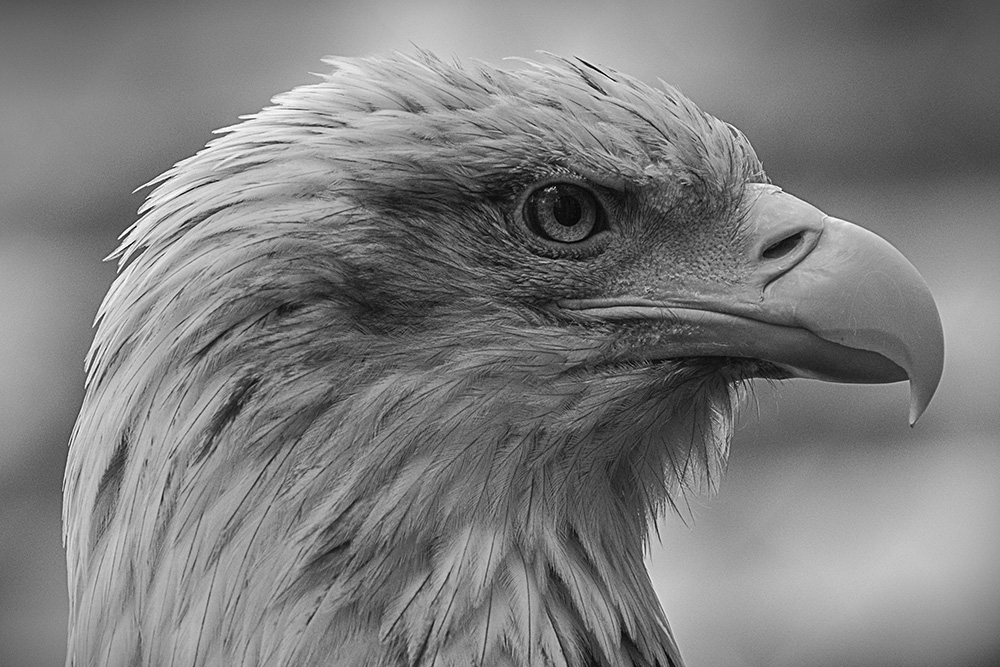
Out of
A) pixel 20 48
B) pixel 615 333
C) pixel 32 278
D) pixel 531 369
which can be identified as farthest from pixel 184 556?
pixel 20 48

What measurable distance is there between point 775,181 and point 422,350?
2.32 m

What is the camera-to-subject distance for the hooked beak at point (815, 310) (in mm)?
1407

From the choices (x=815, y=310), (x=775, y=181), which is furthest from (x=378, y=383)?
(x=775, y=181)

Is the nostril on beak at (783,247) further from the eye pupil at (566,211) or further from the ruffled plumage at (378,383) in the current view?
the eye pupil at (566,211)

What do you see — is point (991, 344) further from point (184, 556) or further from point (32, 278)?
point (184, 556)

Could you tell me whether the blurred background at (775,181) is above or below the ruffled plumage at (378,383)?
above

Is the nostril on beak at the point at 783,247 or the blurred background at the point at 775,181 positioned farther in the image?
the blurred background at the point at 775,181

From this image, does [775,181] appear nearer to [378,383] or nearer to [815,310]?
[815,310]

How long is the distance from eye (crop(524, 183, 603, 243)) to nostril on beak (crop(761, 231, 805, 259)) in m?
0.20

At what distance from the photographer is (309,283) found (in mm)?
1395

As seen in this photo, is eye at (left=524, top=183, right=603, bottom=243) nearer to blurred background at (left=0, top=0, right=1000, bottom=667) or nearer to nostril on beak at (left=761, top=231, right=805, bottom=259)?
nostril on beak at (left=761, top=231, right=805, bottom=259)

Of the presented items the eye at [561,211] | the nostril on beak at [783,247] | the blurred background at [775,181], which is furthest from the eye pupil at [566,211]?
the blurred background at [775,181]

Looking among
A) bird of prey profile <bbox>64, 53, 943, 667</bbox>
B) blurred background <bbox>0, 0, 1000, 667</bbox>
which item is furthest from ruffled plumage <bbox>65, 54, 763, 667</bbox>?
blurred background <bbox>0, 0, 1000, 667</bbox>

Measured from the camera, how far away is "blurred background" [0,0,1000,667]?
3.58 meters
